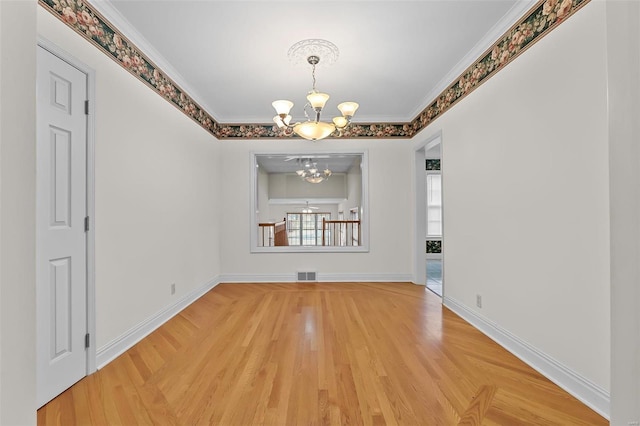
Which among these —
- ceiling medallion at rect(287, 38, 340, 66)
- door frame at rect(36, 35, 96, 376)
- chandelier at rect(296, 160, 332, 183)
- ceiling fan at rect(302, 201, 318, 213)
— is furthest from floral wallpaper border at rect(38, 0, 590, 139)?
ceiling fan at rect(302, 201, 318, 213)

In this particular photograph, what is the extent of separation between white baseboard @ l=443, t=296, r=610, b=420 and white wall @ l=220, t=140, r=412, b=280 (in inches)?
79.4

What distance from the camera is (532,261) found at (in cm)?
226

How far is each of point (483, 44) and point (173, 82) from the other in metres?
3.31

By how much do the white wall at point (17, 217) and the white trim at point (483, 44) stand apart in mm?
3034

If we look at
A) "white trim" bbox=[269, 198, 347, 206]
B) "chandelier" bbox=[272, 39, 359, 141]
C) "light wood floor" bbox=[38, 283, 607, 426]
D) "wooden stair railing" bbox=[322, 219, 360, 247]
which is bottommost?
"light wood floor" bbox=[38, 283, 607, 426]

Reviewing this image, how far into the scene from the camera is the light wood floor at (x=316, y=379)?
171 centimetres

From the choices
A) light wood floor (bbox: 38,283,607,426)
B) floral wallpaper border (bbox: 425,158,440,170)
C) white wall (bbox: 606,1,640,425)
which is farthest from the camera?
floral wallpaper border (bbox: 425,158,440,170)

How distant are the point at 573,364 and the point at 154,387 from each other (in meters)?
2.76

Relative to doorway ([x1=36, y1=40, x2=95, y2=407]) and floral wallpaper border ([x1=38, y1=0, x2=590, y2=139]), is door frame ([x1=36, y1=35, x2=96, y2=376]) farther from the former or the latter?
floral wallpaper border ([x1=38, y1=0, x2=590, y2=139])

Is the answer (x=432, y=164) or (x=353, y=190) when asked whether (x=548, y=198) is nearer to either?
(x=432, y=164)

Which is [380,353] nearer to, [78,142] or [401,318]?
[401,318]

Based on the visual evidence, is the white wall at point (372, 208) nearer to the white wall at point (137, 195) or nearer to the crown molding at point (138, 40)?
the white wall at point (137, 195)

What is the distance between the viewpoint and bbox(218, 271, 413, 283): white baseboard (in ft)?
16.2

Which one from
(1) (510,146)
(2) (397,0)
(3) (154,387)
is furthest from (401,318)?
(2) (397,0)
